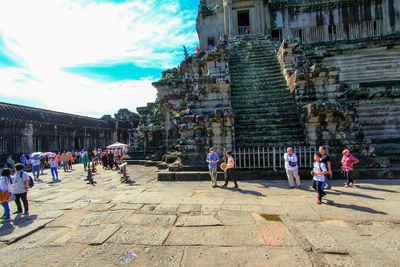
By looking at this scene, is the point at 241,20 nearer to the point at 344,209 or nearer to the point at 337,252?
the point at 344,209

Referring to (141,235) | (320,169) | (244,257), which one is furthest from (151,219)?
(320,169)

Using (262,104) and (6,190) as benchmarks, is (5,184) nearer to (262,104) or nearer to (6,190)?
(6,190)

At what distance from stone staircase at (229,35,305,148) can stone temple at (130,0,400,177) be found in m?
0.04

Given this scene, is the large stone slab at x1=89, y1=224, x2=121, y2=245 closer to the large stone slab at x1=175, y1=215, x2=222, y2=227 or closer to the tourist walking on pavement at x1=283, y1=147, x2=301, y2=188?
the large stone slab at x1=175, y1=215, x2=222, y2=227

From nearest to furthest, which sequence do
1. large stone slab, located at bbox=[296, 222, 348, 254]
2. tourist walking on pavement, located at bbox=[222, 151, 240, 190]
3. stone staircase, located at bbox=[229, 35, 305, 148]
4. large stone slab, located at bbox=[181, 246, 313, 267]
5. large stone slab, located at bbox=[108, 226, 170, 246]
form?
large stone slab, located at bbox=[181, 246, 313, 267] < large stone slab, located at bbox=[296, 222, 348, 254] < large stone slab, located at bbox=[108, 226, 170, 246] < tourist walking on pavement, located at bbox=[222, 151, 240, 190] < stone staircase, located at bbox=[229, 35, 305, 148]

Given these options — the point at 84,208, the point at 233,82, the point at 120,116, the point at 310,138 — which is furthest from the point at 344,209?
the point at 120,116

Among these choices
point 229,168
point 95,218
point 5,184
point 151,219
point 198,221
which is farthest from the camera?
point 229,168

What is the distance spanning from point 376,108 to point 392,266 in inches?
405

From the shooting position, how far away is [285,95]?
1004 centimetres

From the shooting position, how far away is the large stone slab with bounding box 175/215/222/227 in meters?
4.07

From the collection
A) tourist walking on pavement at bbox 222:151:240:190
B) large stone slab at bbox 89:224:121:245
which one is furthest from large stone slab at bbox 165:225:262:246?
tourist walking on pavement at bbox 222:151:240:190

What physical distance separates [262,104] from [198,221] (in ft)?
23.5

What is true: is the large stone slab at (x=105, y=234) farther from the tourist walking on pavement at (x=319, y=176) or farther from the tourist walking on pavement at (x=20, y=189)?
the tourist walking on pavement at (x=319, y=176)

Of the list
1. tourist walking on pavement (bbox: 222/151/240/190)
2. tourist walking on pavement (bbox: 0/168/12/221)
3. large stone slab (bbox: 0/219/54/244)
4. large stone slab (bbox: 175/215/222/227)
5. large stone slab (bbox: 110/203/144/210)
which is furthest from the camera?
tourist walking on pavement (bbox: 222/151/240/190)
